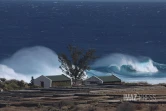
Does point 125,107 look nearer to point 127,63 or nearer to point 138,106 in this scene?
point 138,106

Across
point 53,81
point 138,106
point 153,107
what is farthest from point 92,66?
point 153,107

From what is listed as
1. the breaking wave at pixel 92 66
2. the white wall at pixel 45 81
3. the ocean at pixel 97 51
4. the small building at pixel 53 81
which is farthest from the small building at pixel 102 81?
the breaking wave at pixel 92 66

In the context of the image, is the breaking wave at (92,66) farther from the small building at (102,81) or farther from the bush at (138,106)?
the bush at (138,106)

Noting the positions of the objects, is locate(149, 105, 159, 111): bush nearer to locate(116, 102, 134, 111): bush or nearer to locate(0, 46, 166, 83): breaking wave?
locate(116, 102, 134, 111): bush

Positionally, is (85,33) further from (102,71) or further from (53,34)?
(102,71)

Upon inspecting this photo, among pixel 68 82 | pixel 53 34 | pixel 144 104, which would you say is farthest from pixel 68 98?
pixel 53 34
